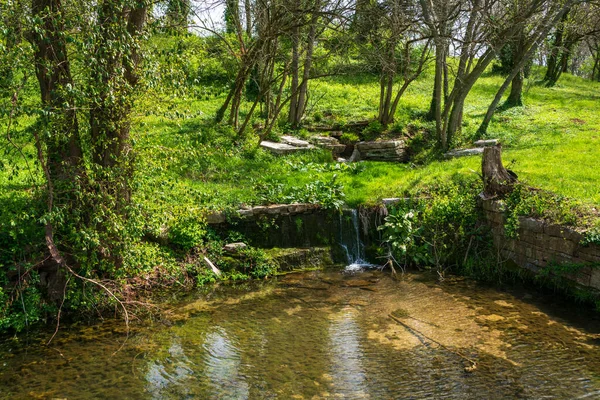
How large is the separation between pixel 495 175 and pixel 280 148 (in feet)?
21.3

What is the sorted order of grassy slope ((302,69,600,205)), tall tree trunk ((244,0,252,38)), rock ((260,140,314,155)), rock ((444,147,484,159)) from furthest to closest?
rock ((260,140,314,155)), tall tree trunk ((244,0,252,38)), rock ((444,147,484,159)), grassy slope ((302,69,600,205))

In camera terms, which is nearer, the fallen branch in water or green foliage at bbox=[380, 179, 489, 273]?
the fallen branch in water

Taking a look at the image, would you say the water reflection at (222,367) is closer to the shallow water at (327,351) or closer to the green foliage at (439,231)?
the shallow water at (327,351)

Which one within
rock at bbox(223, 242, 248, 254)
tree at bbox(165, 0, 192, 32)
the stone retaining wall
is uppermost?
tree at bbox(165, 0, 192, 32)

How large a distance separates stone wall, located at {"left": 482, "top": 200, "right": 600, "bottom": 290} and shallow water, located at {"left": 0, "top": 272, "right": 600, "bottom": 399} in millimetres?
604

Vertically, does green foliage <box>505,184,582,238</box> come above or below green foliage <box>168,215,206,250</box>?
above

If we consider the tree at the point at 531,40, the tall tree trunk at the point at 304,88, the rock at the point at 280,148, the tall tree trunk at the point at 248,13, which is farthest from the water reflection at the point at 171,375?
the tree at the point at 531,40

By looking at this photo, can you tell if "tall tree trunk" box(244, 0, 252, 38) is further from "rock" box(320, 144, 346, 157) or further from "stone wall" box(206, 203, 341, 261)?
"stone wall" box(206, 203, 341, 261)

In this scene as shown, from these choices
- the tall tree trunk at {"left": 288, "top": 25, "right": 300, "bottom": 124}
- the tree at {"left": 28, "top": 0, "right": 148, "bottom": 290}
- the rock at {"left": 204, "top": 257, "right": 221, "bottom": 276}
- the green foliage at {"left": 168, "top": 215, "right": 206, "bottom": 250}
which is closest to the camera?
the tree at {"left": 28, "top": 0, "right": 148, "bottom": 290}

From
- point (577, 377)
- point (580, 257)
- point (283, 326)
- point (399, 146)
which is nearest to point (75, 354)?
point (283, 326)

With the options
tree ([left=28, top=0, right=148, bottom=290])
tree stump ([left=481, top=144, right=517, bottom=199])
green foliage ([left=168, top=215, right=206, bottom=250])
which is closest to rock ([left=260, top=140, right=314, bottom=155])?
green foliage ([left=168, top=215, right=206, bottom=250])

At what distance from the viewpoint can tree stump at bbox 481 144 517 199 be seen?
1023 centimetres

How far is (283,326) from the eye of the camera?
7855 millimetres

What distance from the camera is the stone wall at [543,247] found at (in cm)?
816
